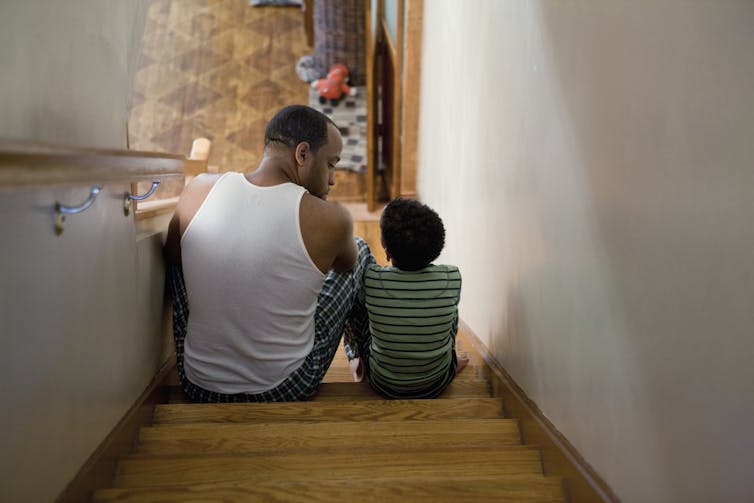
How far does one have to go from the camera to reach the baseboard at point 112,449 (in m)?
1.13

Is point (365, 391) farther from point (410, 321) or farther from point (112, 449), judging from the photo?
point (112, 449)

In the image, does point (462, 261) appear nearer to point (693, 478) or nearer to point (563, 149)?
point (563, 149)

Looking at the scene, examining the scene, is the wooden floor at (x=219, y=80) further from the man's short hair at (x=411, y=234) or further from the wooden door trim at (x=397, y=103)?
the man's short hair at (x=411, y=234)

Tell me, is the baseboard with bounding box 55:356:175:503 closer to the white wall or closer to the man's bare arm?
the man's bare arm

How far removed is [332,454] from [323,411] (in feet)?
0.80

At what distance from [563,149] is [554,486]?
707 mm

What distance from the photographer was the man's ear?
1.72 m

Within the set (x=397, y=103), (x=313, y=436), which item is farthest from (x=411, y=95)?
(x=313, y=436)

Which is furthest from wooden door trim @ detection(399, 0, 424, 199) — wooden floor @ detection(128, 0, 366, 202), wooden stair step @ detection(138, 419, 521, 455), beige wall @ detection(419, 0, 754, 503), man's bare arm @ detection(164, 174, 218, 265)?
wooden stair step @ detection(138, 419, 521, 455)

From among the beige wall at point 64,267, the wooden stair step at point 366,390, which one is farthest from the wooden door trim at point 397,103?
the beige wall at point 64,267

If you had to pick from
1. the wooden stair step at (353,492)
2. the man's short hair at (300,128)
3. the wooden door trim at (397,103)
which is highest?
the wooden door trim at (397,103)

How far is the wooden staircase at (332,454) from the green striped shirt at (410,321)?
0.43ft

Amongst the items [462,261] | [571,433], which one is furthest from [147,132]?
[571,433]

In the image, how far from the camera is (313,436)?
1.52 m
